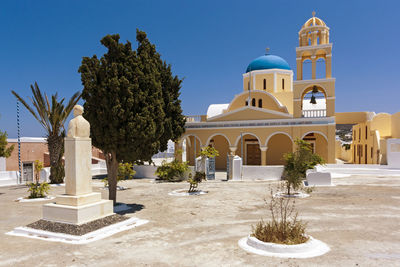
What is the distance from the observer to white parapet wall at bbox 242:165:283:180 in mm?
17625

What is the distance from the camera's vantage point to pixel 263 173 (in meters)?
17.8

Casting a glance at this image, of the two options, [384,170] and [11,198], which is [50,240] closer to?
[11,198]

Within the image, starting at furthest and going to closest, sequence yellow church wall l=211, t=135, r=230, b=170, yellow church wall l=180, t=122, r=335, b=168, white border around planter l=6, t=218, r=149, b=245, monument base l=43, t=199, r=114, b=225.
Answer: yellow church wall l=211, t=135, r=230, b=170 → yellow church wall l=180, t=122, r=335, b=168 → monument base l=43, t=199, r=114, b=225 → white border around planter l=6, t=218, r=149, b=245

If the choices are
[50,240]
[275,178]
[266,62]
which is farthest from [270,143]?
[50,240]

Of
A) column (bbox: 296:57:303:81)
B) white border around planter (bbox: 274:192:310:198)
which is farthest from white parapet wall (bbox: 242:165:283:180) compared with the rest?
column (bbox: 296:57:303:81)

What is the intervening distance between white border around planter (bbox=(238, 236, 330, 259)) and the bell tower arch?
1785 cm

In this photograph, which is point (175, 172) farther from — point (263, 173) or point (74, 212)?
point (74, 212)

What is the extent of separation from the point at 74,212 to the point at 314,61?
2136 centimetres

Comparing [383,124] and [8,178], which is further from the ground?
[383,124]

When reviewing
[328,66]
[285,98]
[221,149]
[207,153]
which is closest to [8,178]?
[207,153]

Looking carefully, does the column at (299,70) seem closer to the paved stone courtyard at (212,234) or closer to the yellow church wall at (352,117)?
the yellow church wall at (352,117)

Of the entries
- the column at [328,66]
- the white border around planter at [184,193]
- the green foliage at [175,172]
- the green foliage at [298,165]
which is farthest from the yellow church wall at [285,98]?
the white border around planter at [184,193]

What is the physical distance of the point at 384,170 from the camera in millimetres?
19047

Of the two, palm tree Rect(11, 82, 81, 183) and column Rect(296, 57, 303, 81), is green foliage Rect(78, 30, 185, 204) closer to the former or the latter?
palm tree Rect(11, 82, 81, 183)
